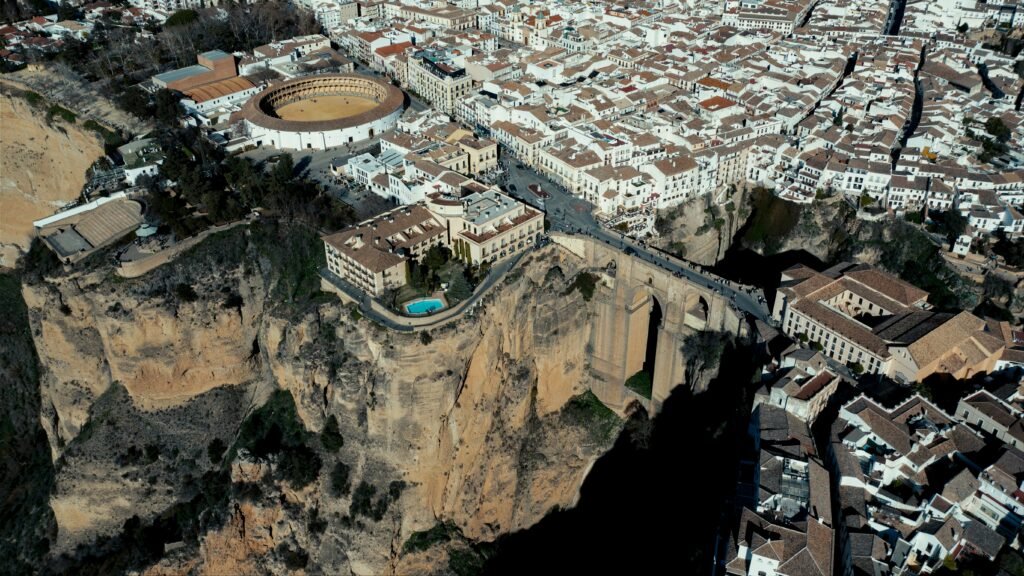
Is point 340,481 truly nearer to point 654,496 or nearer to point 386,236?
point 386,236

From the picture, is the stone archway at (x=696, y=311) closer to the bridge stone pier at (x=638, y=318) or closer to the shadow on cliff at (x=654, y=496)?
the bridge stone pier at (x=638, y=318)

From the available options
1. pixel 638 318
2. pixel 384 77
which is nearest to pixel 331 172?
pixel 384 77

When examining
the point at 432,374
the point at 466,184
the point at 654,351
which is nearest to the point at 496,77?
the point at 466,184

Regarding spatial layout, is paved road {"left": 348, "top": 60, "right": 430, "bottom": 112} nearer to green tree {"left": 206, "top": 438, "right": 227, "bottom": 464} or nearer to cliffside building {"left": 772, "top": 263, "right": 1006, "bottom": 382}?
green tree {"left": 206, "top": 438, "right": 227, "bottom": 464}

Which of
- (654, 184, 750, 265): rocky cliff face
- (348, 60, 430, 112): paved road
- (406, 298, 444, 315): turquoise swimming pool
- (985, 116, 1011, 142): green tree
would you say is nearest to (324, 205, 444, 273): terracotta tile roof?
(406, 298, 444, 315): turquoise swimming pool

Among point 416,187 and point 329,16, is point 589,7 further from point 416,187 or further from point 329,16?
point 416,187

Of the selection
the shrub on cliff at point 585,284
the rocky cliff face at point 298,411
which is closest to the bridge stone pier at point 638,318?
the shrub on cliff at point 585,284
